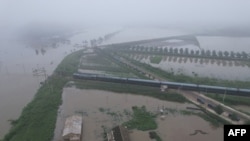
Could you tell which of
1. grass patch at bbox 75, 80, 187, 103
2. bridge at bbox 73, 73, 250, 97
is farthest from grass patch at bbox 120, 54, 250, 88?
grass patch at bbox 75, 80, 187, 103

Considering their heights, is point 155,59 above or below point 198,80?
above

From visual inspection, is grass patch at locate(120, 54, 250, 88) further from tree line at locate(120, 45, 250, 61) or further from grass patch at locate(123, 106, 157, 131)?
tree line at locate(120, 45, 250, 61)

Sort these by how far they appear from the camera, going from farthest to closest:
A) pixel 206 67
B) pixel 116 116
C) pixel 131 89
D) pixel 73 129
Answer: pixel 206 67, pixel 131 89, pixel 116 116, pixel 73 129

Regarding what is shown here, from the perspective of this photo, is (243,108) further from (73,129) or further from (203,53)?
(203,53)

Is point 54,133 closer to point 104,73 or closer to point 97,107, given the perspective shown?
point 97,107

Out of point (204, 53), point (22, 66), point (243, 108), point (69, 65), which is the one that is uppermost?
point (22, 66)

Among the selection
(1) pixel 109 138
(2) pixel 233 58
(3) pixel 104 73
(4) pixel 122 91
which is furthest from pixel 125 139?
(2) pixel 233 58

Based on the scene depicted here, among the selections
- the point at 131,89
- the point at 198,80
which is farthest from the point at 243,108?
the point at 131,89
